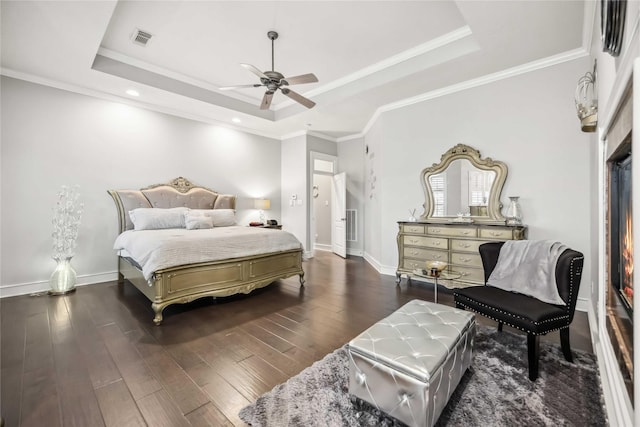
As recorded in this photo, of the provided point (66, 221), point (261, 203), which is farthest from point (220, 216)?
point (66, 221)

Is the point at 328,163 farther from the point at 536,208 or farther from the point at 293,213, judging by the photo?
the point at 536,208

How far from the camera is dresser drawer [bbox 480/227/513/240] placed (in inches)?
129

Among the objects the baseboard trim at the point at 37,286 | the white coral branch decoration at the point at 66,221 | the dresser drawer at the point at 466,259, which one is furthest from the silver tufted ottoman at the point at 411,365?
the baseboard trim at the point at 37,286

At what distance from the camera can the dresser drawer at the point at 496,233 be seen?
3.28 metres

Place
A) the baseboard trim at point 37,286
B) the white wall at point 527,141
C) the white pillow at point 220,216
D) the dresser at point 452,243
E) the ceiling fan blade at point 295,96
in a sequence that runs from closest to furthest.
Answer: the white wall at point 527,141 → the ceiling fan blade at point 295,96 → the dresser at point 452,243 → the baseboard trim at point 37,286 → the white pillow at point 220,216

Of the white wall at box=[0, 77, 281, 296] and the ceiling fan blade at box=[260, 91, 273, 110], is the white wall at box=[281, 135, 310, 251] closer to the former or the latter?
the white wall at box=[0, 77, 281, 296]

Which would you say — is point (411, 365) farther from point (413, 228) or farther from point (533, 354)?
point (413, 228)

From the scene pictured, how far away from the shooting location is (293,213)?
6.60 metres

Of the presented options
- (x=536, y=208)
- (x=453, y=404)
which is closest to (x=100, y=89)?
(x=453, y=404)

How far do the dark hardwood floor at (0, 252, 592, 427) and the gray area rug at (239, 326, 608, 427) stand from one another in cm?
14

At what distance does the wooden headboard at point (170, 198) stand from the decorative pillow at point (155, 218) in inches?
7.7

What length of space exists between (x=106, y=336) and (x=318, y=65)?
4.06 meters

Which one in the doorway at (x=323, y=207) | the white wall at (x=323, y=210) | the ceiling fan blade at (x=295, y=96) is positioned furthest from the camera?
the white wall at (x=323, y=210)

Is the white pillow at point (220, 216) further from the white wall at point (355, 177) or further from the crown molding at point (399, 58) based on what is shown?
the white wall at point (355, 177)
